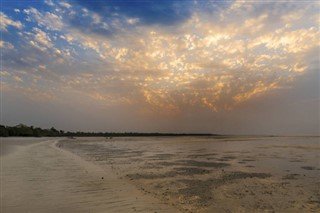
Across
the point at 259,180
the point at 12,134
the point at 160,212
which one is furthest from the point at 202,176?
the point at 12,134

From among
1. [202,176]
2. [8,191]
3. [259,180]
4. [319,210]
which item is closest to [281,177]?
[259,180]

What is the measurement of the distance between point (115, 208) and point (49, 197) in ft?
9.09

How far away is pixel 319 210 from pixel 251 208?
2194mm

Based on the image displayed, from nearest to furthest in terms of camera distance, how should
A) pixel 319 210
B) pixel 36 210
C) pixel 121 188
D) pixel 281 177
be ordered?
pixel 36 210
pixel 319 210
pixel 121 188
pixel 281 177

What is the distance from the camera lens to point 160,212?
8500 mm

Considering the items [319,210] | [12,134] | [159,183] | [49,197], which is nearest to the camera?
[319,210]

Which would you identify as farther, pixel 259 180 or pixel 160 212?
pixel 259 180

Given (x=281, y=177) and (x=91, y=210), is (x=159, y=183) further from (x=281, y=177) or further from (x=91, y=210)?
(x=281, y=177)

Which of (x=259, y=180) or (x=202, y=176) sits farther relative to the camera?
(x=202, y=176)

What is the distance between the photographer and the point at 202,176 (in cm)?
1602

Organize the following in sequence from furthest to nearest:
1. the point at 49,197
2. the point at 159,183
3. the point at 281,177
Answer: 1. the point at 281,177
2. the point at 159,183
3. the point at 49,197

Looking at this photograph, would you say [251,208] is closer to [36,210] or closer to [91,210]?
[91,210]

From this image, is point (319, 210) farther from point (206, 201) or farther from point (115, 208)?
point (115, 208)

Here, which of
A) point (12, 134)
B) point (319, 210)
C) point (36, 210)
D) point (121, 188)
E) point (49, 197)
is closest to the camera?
point (36, 210)
